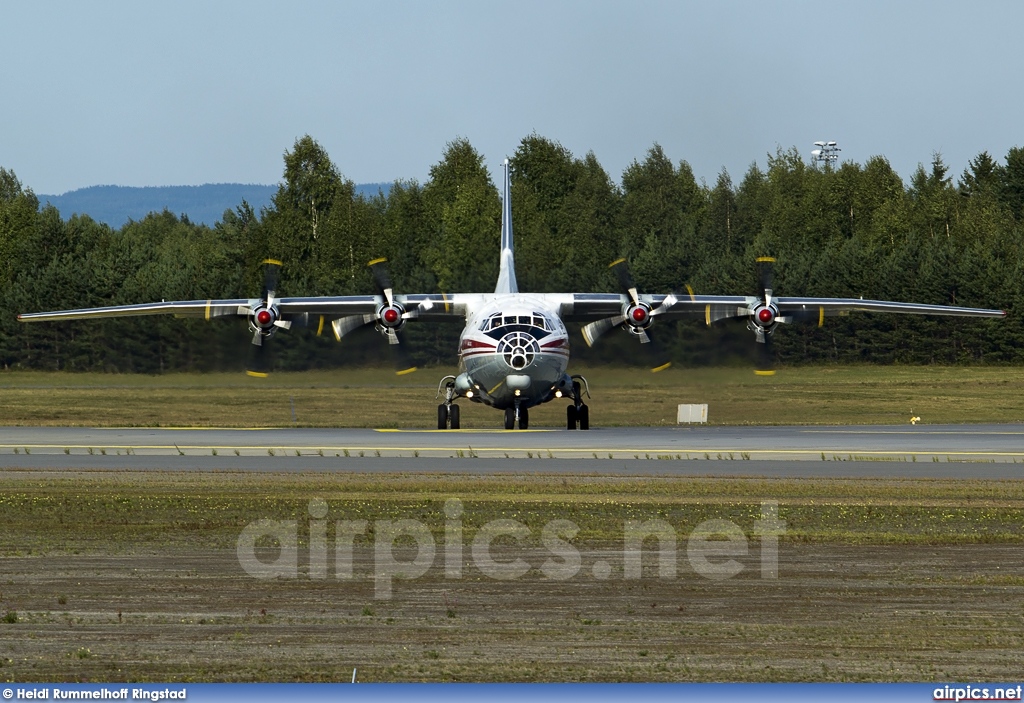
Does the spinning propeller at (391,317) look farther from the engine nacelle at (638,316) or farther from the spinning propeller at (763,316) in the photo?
the spinning propeller at (763,316)

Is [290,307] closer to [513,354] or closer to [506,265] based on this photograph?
[506,265]

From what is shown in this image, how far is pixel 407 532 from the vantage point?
15.9 m

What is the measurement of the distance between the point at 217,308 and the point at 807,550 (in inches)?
1088

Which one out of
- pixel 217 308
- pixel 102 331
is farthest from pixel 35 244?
pixel 217 308

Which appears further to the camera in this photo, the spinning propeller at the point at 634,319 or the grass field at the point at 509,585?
the spinning propeller at the point at 634,319

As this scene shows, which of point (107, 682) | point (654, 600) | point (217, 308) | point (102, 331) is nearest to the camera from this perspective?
point (107, 682)

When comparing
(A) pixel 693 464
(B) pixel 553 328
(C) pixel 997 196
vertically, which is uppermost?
(C) pixel 997 196

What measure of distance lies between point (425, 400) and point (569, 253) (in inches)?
1554

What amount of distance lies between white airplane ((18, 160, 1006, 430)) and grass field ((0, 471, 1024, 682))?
1612 centimetres

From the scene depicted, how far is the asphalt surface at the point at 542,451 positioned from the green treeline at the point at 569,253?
6935 millimetres

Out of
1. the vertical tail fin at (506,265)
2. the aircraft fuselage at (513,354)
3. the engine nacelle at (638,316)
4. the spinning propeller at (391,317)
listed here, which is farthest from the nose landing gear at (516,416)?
the vertical tail fin at (506,265)

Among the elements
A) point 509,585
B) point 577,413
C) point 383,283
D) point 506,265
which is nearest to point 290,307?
point 383,283

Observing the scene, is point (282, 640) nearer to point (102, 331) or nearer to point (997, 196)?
point (102, 331)

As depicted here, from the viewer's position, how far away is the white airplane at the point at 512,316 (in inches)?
1407
